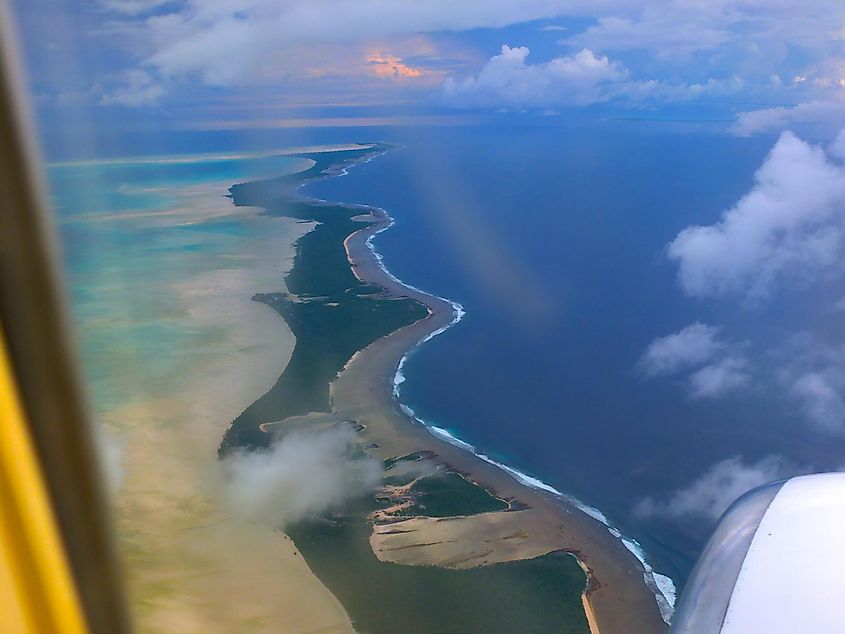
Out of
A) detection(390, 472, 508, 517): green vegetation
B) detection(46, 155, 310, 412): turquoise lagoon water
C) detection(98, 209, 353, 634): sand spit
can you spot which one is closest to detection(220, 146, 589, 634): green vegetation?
detection(390, 472, 508, 517): green vegetation

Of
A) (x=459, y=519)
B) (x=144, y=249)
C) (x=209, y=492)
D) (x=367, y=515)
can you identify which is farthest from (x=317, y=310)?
(x=144, y=249)

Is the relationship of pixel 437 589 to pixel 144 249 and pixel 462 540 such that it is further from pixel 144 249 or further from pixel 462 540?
pixel 144 249

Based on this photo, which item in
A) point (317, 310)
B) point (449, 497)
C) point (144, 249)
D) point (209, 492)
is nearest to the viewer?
point (144, 249)

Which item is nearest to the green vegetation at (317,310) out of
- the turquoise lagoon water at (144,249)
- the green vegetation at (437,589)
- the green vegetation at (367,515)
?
the green vegetation at (367,515)

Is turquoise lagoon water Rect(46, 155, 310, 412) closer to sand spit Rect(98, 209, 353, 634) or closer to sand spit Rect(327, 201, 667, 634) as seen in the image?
sand spit Rect(98, 209, 353, 634)

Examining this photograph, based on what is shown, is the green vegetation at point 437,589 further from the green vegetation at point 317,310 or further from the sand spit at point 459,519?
the green vegetation at point 317,310

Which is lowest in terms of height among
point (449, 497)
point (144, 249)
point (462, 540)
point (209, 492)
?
point (462, 540)

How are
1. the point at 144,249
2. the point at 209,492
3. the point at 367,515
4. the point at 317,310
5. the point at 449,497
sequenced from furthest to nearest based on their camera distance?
the point at 449,497
the point at 367,515
the point at 317,310
the point at 209,492
the point at 144,249

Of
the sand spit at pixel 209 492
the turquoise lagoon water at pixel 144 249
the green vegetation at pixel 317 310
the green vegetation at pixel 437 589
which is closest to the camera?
the turquoise lagoon water at pixel 144 249
